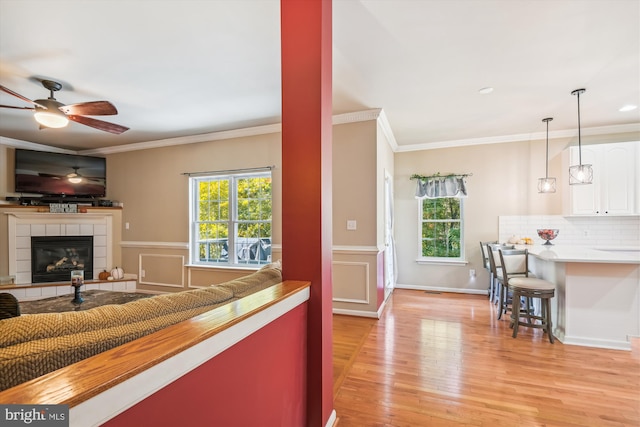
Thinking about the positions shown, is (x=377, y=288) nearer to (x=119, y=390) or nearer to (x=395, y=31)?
(x=395, y=31)

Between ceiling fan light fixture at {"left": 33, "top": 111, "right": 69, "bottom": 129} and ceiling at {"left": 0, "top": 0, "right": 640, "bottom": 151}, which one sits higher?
ceiling at {"left": 0, "top": 0, "right": 640, "bottom": 151}

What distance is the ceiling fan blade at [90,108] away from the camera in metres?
2.81

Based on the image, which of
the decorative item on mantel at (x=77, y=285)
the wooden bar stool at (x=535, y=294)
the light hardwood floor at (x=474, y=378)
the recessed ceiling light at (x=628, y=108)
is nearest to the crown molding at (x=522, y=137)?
the recessed ceiling light at (x=628, y=108)

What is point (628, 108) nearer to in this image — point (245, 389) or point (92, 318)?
point (245, 389)

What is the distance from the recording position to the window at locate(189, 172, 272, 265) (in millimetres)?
4711

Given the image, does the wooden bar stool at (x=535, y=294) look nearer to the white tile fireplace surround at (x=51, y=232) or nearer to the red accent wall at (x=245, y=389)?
the red accent wall at (x=245, y=389)

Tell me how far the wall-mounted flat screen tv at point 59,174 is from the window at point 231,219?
2056mm

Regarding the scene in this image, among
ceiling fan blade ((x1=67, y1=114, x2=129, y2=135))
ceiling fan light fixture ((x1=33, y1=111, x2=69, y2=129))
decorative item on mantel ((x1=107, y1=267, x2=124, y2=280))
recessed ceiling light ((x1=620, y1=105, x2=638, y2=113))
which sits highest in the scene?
recessed ceiling light ((x1=620, y1=105, x2=638, y2=113))

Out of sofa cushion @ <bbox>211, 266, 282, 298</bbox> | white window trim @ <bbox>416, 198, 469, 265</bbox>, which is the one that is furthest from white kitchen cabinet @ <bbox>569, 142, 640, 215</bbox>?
sofa cushion @ <bbox>211, 266, 282, 298</bbox>

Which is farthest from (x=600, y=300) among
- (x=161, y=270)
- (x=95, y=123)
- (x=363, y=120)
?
(x=161, y=270)

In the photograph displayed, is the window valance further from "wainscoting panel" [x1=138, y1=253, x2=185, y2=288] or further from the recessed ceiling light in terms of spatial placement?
"wainscoting panel" [x1=138, y1=253, x2=185, y2=288]

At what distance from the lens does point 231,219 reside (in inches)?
193

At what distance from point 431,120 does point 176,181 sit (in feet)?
14.2

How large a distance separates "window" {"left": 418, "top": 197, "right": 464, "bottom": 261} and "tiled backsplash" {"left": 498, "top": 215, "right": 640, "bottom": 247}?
0.70 m
